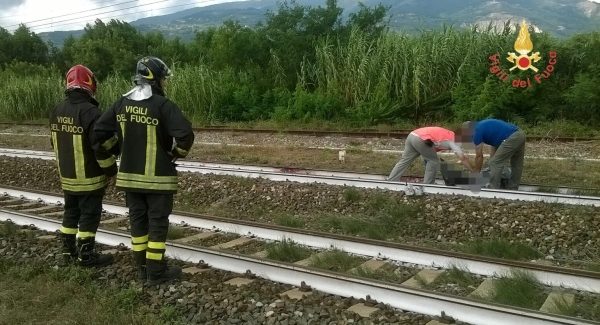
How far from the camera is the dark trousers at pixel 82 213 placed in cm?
574

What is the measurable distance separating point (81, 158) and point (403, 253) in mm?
3301

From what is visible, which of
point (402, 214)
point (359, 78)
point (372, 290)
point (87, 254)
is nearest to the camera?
point (372, 290)

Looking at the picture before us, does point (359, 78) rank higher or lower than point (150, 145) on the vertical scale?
lower

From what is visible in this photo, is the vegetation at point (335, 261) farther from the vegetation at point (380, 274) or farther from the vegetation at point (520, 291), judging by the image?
the vegetation at point (520, 291)

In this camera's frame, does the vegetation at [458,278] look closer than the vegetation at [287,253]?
Yes

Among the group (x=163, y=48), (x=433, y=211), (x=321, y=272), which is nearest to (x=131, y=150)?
(x=321, y=272)

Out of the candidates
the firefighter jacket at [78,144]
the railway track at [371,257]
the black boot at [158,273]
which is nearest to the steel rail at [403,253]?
the railway track at [371,257]

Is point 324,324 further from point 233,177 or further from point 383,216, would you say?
point 233,177

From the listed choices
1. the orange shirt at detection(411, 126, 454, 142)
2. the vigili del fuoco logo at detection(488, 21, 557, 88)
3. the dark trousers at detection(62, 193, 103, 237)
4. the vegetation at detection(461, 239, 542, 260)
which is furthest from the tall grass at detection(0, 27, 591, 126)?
the dark trousers at detection(62, 193, 103, 237)

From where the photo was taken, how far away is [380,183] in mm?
8438

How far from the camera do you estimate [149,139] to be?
16.3ft

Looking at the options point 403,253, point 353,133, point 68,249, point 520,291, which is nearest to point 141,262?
point 68,249

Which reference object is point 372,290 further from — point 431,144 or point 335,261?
point 431,144

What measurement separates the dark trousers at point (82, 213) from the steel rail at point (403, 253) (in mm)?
1701
